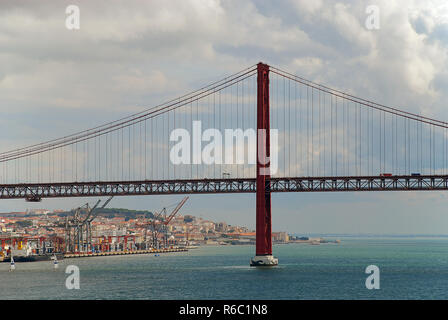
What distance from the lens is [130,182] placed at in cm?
10806

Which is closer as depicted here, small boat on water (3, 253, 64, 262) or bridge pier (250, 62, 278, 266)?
bridge pier (250, 62, 278, 266)

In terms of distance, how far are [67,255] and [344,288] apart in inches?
4806

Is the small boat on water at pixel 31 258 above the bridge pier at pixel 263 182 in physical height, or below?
below

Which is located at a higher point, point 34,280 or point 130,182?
point 130,182

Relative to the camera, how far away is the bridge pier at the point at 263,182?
88.8 metres

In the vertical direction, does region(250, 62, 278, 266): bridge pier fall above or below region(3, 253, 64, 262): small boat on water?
above

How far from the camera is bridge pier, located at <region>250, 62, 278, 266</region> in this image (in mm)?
88812

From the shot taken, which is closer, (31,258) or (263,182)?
(263,182)

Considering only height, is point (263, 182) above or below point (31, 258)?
above

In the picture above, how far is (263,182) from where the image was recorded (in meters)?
89.2

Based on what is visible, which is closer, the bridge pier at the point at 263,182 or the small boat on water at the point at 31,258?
the bridge pier at the point at 263,182
